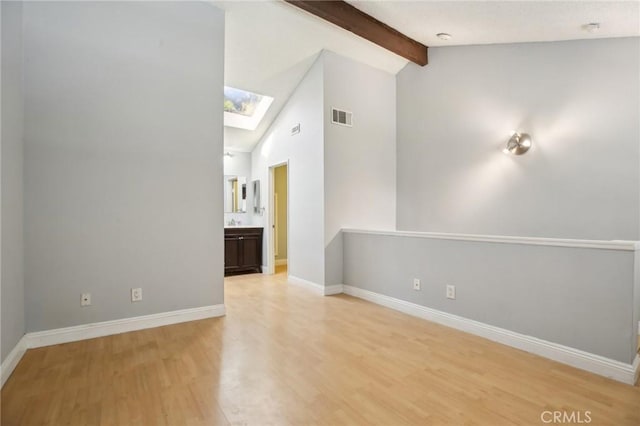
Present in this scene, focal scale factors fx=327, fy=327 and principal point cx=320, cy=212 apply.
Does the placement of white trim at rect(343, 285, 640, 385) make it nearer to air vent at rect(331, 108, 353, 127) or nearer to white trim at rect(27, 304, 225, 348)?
white trim at rect(27, 304, 225, 348)

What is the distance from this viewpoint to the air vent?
4.62 m

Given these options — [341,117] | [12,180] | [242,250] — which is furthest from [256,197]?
[12,180]

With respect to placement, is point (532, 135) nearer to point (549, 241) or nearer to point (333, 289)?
point (549, 241)

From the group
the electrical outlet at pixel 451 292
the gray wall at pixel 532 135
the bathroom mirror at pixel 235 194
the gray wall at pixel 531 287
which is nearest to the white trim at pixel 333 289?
the gray wall at pixel 531 287

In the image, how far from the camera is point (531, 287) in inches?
108

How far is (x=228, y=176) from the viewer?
6.70m

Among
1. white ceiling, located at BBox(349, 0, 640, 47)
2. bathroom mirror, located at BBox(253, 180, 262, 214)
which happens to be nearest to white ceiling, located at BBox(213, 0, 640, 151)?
white ceiling, located at BBox(349, 0, 640, 47)

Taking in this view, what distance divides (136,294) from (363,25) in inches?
154

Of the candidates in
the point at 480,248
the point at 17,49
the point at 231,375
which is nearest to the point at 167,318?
the point at 231,375

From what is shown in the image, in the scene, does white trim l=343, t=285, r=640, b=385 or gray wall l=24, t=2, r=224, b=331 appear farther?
gray wall l=24, t=2, r=224, b=331

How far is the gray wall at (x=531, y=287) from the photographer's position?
2318 millimetres

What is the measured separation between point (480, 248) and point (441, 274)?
51 centimetres

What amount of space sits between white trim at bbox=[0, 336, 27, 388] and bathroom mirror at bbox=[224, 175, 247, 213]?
4252 millimetres

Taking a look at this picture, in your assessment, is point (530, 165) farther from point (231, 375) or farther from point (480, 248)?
point (231, 375)
